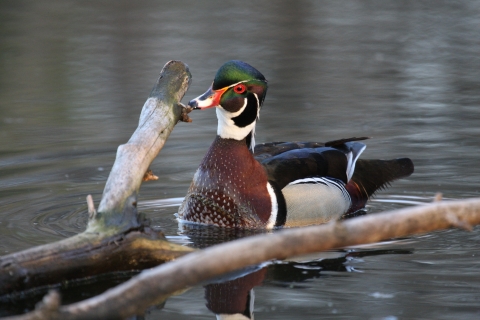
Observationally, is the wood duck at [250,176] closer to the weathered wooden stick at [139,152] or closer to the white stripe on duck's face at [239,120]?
the white stripe on duck's face at [239,120]

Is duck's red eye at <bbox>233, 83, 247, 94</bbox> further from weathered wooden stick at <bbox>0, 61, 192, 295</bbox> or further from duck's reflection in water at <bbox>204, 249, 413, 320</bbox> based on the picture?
duck's reflection in water at <bbox>204, 249, 413, 320</bbox>

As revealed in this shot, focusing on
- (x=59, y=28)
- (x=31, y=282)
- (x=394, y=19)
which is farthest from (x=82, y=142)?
(x=394, y=19)

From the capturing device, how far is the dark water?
5152 mm

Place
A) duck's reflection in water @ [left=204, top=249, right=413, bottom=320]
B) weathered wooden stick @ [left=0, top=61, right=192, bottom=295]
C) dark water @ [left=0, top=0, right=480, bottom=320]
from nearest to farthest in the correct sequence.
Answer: weathered wooden stick @ [left=0, top=61, right=192, bottom=295] → duck's reflection in water @ [left=204, top=249, right=413, bottom=320] → dark water @ [left=0, top=0, right=480, bottom=320]

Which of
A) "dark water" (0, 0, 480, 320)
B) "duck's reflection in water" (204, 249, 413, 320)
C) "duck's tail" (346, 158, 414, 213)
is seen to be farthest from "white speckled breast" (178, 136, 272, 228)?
"duck's tail" (346, 158, 414, 213)

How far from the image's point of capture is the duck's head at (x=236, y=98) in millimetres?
6703

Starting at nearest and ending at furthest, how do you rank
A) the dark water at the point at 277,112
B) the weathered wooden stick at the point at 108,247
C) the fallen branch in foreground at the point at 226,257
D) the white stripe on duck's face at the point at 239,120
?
the fallen branch in foreground at the point at 226,257 → the weathered wooden stick at the point at 108,247 → the dark water at the point at 277,112 → the white stripe on duck's face at the point at 239,120

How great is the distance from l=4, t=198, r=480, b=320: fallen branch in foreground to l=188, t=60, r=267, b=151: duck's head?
3.17 m

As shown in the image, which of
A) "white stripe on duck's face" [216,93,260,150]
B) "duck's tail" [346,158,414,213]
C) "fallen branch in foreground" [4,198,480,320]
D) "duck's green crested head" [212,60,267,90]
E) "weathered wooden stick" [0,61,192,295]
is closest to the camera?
"fallen branch in foreground" [4,198,480,320]

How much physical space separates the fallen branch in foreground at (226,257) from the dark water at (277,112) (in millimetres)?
1159

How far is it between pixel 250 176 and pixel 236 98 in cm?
62

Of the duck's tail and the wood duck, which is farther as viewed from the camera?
the duck's tail

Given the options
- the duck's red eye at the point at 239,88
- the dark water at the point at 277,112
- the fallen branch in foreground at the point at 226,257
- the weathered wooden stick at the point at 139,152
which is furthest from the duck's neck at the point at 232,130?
the fallen branch in foreground at the point at 226,257

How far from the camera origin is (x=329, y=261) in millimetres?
5738
